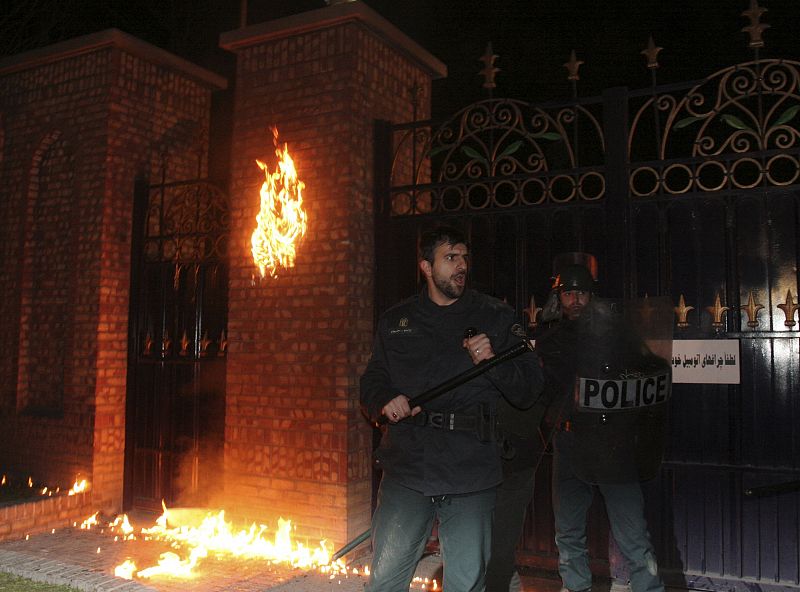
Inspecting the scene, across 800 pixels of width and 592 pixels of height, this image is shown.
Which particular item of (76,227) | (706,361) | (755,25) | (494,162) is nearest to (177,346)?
(76,227)

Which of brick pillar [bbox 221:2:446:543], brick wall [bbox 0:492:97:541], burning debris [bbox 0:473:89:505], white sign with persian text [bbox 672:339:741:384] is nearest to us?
white sign with persian text [bbox 672:339:741:384]

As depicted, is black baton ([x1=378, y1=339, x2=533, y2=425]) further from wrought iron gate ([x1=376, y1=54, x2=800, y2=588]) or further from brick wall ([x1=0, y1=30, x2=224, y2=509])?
brick wall ([x1=0, y1=30, x2=224, y2=509])

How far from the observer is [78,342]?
6.80 metres

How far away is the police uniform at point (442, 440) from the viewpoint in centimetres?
319

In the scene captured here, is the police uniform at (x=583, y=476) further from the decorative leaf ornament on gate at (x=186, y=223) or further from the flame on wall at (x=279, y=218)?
the decorative leaf ornament on gate at (x=186, y=223)

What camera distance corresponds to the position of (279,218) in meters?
5.75

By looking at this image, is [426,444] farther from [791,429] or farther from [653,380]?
[791,429]

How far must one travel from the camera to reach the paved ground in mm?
4379

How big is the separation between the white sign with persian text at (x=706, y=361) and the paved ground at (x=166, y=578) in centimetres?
169

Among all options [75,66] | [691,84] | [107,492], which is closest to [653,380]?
[691,84]

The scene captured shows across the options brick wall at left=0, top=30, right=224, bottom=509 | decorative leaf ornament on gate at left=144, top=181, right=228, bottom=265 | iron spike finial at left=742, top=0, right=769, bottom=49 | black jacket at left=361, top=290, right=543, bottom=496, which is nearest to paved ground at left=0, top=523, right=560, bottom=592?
brick wall at left=0, top=30, right=224, bottom=509

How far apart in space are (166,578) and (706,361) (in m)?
4.01

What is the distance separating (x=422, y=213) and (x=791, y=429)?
3062 mm

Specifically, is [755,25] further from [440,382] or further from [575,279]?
[440,382]
